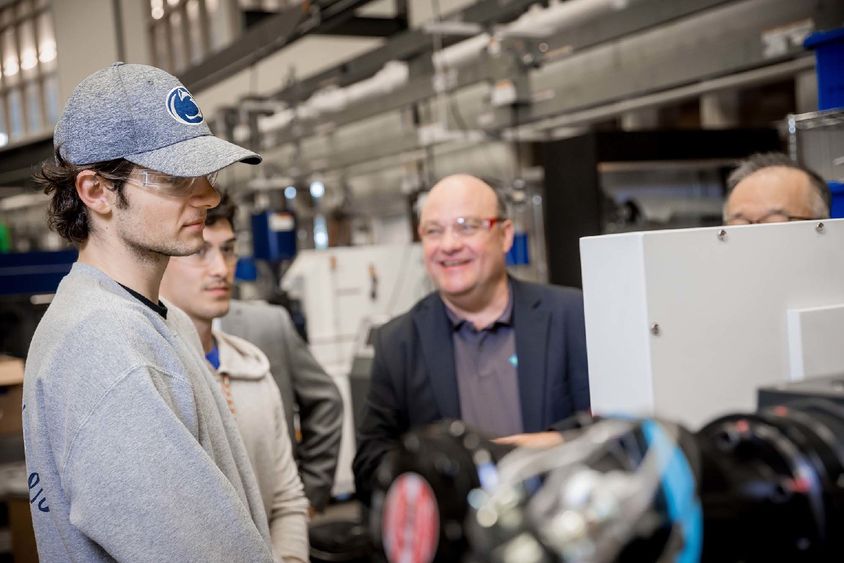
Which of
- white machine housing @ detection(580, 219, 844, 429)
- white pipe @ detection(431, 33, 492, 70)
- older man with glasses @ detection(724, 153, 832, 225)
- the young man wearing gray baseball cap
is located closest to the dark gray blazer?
older man with glasses @ detection(724, 153, 832, 225)

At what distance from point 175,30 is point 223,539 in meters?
9.75

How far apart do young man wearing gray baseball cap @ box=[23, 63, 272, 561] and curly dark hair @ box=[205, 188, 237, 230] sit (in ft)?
2.30

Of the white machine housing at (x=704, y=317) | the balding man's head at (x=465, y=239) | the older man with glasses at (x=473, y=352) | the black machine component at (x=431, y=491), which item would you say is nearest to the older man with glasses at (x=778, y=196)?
the older man with glasses at (x=473, y=352)

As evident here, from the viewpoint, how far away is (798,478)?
0.61 metres

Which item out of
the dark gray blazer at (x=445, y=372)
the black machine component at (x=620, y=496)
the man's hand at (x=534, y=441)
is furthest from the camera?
the dark gray blazer at (x=445, y=372)

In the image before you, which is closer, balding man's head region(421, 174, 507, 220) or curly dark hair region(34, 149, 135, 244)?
curly dark hair region(34, 149, 135, 244)

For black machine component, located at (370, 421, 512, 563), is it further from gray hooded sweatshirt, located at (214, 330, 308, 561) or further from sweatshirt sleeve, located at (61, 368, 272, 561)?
gray hooded sweatshirt, located at (214, 330, 308, 561)

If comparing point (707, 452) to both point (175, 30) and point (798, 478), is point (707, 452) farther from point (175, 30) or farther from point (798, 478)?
point (175, 30)

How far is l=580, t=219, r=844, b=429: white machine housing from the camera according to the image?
955mm

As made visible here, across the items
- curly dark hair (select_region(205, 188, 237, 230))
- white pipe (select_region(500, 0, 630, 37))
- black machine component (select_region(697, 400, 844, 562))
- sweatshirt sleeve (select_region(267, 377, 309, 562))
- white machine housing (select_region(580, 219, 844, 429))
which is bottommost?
sweatshirt sleeve (select_region(267, 377, 309, 562))

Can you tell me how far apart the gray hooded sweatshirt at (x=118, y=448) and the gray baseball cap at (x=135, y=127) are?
0.20 meters

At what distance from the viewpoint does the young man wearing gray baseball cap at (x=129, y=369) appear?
3.69 ft

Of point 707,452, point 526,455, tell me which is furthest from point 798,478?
point 526,455

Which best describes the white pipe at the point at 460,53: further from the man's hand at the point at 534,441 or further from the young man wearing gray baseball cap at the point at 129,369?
the man's hand at the point at 534,441
